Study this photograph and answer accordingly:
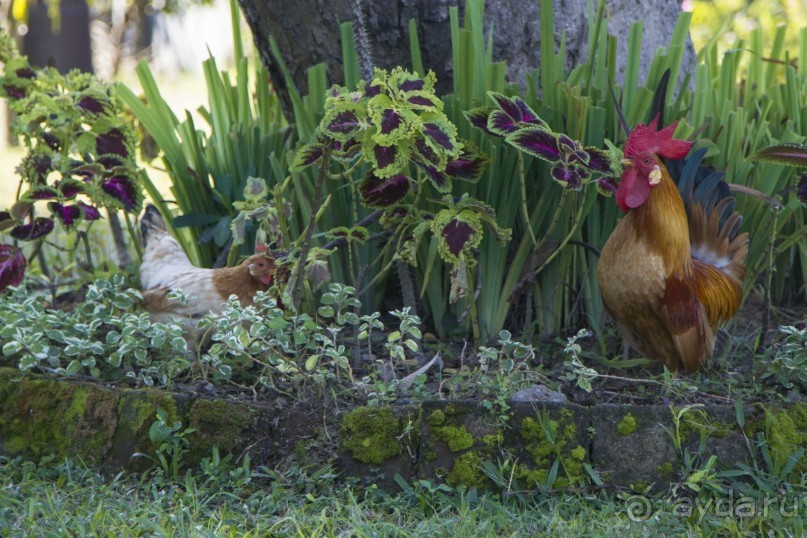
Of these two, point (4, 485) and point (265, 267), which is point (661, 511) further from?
point (4, 485)

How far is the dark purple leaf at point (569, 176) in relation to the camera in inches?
105

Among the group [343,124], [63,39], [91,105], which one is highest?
[63,39]

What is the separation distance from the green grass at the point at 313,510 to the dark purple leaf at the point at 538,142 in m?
1.00

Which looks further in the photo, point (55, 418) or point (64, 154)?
point (64, 154)

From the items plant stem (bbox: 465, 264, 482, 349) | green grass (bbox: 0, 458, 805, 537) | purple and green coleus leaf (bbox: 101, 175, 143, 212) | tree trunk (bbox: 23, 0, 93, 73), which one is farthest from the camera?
tree trunk (bbox: 23, 0, 93, 73)

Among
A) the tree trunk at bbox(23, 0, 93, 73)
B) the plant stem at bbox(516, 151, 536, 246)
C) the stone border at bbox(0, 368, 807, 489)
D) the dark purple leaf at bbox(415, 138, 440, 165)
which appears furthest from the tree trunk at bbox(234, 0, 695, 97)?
the tree trunk at bbox(23, 0, 93, 73)

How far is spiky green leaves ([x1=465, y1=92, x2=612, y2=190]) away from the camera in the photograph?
2.68 metres

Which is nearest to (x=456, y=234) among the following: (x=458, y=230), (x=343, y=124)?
(x=458, y=230)

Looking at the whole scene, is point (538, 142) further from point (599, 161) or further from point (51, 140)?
point (51, 140)

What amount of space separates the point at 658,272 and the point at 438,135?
811mm

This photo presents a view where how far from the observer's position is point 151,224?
3758mm

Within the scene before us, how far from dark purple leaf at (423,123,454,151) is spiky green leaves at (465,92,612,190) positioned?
21cm

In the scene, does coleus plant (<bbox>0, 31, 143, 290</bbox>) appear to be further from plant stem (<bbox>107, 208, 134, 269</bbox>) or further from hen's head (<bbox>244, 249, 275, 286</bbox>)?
hen's head (<bbox>244, 249, 275, 286</bbox>)

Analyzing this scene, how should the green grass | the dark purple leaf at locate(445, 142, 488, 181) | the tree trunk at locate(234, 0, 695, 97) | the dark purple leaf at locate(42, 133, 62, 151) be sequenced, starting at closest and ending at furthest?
the green grass < the dark purple leaf at locate(445, 142, 488, 181) < the tree trunk at locate(234, 0, 695, 97) < the dark purple leaf at locate(42, 133, 62, 151)
